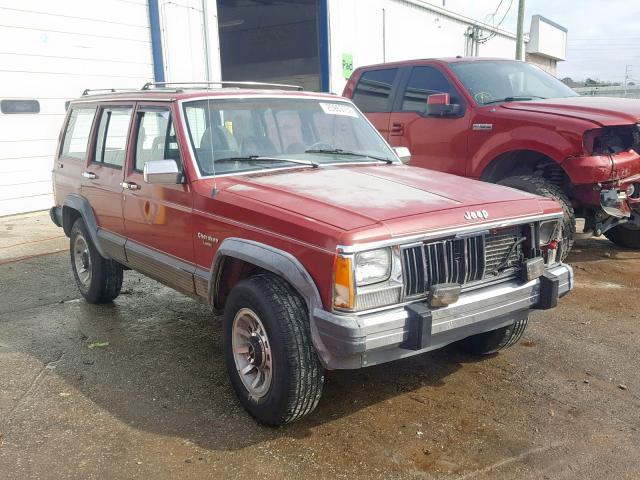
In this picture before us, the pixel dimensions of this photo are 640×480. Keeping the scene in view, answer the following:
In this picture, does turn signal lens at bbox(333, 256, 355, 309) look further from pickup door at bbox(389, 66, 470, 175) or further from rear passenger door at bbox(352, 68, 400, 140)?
rear passenger door at bbox(352, 68, 400, 140)

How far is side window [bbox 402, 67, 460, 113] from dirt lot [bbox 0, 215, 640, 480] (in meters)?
2.80

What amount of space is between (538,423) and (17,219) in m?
9.11

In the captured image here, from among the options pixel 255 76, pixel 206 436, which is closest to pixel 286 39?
pixel 255 76

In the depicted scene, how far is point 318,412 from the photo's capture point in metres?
3.46

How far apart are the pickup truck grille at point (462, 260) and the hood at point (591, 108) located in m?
2.75

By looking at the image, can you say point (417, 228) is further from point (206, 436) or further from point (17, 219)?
point (17, 219)

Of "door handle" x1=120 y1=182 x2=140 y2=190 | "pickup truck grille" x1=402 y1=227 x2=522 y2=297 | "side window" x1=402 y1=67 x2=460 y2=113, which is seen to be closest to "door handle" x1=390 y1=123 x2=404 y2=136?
"side window" x1=402 y1=67 x2=460 y2=113

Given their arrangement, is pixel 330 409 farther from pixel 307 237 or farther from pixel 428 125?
pixel 428 125

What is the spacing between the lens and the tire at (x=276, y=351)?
3.00 meters

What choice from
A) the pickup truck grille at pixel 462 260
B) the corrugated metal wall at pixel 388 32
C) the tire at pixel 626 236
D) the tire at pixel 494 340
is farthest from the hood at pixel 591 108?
the corrugated metal wall at pixel 388 32

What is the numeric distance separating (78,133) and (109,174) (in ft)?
3.29

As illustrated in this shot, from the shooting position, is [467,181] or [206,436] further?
[467,181]

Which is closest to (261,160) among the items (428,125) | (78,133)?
(78,133)

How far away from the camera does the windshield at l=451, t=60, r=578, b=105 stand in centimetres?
648
